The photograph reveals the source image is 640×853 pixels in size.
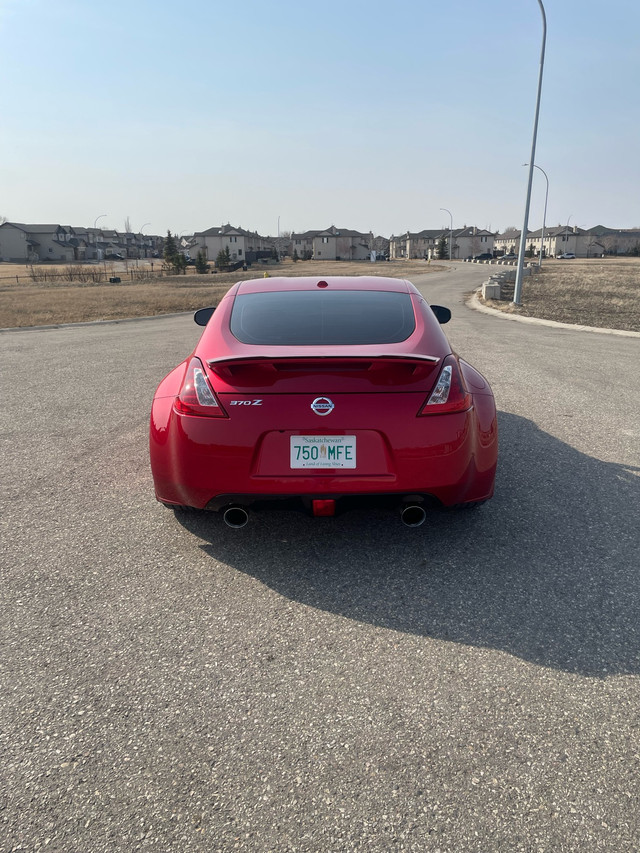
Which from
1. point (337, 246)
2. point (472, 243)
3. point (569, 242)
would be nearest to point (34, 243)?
point (337, 246)

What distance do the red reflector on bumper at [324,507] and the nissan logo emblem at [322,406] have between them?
0.48m

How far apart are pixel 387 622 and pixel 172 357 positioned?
8628 mm

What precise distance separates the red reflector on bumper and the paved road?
36 centimetres

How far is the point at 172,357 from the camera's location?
10805mm

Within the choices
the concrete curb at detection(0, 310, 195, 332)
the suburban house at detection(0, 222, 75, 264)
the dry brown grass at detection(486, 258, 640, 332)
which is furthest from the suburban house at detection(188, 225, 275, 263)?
the concrete curb at detection(0, 310, 195, 332)

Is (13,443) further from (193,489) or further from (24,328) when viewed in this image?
(24,328)

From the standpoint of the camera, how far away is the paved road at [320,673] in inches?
76.4

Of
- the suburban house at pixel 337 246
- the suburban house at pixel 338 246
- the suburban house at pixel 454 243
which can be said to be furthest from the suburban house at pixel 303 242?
the suburban house at pixel 454 243

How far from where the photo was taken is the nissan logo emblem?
3180 millimetres

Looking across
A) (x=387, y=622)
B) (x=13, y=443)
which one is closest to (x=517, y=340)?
(x=13, y=443)

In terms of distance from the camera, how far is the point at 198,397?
11.0 ft

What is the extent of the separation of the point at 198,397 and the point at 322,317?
1007 mm

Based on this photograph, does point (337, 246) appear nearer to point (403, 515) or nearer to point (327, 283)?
point (327, 283)

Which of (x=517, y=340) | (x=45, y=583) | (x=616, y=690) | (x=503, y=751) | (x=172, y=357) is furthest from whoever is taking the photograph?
(x=517, y=340)
